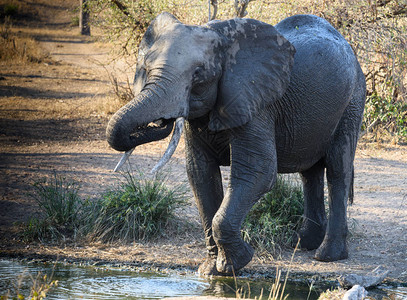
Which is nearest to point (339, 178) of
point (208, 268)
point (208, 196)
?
point (208, 196)

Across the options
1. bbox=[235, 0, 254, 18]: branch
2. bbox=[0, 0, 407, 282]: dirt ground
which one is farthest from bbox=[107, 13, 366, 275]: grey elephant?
bbox=[235, 0, 254, 18]: branch

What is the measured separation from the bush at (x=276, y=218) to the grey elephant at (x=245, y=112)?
0.74 ft

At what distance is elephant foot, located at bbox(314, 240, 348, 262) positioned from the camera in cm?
657

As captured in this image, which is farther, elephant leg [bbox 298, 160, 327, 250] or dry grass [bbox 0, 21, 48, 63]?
dry grass [bbox 0, 21, 48, 63]

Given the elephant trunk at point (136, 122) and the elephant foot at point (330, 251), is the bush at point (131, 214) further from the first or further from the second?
the elephant trunk at point (136, 122)

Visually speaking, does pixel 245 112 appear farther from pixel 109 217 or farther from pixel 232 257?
pixel 109 217

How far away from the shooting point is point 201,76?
507 cm

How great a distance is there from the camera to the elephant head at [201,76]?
4.67 metres

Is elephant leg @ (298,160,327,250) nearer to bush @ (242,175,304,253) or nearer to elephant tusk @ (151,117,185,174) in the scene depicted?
bush @ (242,175,304,253)

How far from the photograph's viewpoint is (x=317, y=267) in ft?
21.0

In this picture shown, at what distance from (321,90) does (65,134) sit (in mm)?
7628

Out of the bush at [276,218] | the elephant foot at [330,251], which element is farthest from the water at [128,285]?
the bush at [276,218]

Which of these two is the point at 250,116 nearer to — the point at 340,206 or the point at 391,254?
the point at 340,206

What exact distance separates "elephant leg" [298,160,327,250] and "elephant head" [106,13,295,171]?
1.65 m
